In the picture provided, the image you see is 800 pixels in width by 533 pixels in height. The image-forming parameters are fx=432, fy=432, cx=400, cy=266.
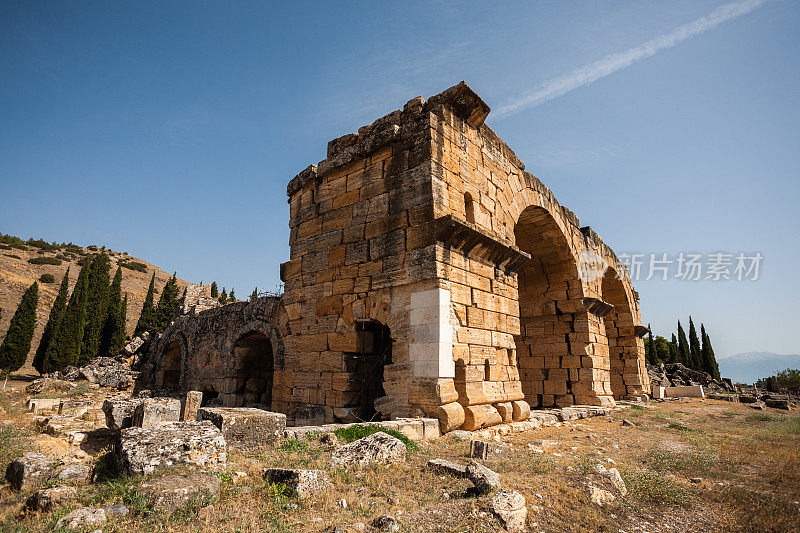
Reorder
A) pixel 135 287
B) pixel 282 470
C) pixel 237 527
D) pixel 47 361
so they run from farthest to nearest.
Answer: pixel 135 287, pixel 47 361, pixel 282 470, pixel 237 527

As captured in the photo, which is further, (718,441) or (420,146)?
(420,146)

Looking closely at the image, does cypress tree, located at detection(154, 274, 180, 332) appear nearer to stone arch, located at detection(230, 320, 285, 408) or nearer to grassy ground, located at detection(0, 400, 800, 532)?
stone arch, located at detection(230, 320, 285, 408)

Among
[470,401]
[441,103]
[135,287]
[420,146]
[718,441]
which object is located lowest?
[718,441]

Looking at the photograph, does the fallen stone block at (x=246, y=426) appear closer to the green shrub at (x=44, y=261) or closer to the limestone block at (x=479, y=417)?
the limestone block at (x=479, y=417)

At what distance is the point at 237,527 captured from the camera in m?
2.87

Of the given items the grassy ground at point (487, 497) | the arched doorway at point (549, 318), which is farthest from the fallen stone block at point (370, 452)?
the arched doorway at point (549, 318)

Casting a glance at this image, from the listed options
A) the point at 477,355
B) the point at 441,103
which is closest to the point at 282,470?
the point at 477,355

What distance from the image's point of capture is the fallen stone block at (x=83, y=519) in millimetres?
2785

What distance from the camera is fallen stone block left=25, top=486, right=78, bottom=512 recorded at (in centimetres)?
314

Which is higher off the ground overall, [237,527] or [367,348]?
[367,348]

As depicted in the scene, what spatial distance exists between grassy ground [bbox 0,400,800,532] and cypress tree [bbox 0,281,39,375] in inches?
950

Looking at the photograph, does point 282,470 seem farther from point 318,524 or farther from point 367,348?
point 367,348

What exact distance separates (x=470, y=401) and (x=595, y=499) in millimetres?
3157

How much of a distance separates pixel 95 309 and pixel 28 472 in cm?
2833
